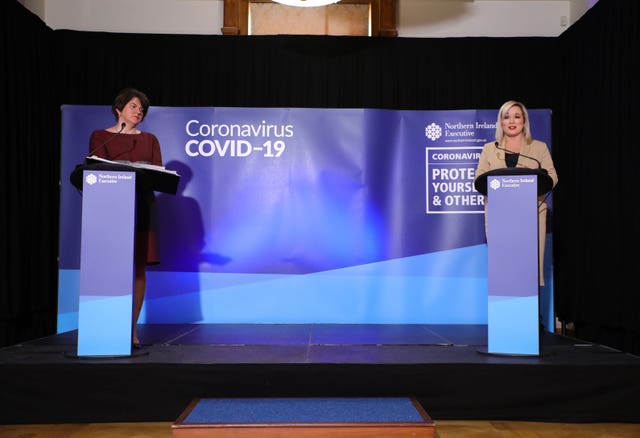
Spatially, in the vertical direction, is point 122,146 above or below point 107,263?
above

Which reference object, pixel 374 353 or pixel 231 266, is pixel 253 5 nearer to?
pixel 231 266

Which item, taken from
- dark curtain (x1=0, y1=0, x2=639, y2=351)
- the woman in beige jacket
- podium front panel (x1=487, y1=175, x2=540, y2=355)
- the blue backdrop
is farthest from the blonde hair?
podium front panel (x1=487, y1=175, x2=540, y2=355)

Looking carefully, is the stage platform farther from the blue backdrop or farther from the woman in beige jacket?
the blue backdrop

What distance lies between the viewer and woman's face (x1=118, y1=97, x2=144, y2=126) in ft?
9.90

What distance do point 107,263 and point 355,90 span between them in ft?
10.8

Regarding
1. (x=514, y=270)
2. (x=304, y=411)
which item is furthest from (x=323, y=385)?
(x=514, y=270)

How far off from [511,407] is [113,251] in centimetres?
193

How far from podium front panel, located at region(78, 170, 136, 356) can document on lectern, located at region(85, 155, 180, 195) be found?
0.14 feet

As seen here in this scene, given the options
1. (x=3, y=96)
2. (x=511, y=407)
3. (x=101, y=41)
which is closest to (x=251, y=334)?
(x=511, y=407)

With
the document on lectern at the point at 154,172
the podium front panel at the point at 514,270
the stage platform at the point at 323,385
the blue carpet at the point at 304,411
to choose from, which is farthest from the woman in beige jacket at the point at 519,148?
the document on lectern at the point at 154,172

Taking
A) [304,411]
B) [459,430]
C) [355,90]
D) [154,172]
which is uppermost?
[355,90]

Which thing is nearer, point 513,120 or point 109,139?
point 109,139

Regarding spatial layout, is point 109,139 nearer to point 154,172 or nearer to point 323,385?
point 154,172

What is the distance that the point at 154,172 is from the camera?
8.97 ft
